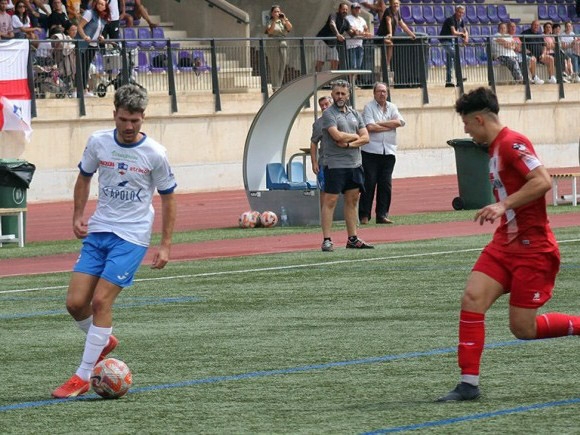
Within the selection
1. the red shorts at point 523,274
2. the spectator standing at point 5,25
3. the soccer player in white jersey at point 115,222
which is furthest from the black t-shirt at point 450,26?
the red shorts at point 523,274

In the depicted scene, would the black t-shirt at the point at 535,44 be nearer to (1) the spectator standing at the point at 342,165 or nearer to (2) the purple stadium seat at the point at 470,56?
(2) the purple stadium seat at the point at 470,56

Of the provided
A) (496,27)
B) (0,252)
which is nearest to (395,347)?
(0,252)

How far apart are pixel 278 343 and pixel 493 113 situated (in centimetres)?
329

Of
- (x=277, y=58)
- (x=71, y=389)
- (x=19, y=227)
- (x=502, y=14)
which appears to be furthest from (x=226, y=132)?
(x=71, y=389)

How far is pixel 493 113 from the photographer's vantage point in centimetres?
847

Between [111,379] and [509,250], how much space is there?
7.80ft

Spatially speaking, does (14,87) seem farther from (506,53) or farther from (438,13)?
(438,13)

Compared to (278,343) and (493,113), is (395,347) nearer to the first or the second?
(278,343)

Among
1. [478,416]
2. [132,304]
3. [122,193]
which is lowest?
[132,304]

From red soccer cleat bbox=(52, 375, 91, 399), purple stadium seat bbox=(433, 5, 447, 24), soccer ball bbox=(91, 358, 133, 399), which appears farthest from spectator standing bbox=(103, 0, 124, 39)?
soccer ball bbox=(91, 358, 133, 399)

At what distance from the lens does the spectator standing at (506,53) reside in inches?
1378

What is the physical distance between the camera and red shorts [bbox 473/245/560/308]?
835 cm

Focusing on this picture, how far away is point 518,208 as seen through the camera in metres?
8.39

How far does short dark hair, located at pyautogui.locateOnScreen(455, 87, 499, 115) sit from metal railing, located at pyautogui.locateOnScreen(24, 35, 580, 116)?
60.7 feet
